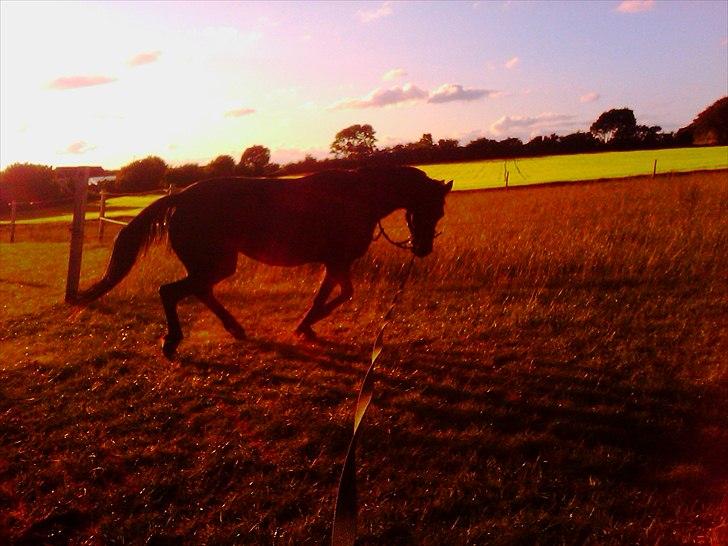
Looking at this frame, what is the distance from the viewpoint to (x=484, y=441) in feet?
13.5

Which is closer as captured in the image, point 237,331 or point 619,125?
point 237,331

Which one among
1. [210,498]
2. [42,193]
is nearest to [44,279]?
[210,498]

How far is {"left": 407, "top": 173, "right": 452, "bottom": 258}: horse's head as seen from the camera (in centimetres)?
617

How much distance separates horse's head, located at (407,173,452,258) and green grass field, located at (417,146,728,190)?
1681 cm

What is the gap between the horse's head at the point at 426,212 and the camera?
20.2 feet

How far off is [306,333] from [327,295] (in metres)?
0.45

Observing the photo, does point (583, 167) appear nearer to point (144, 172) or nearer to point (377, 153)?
point (144, 172)

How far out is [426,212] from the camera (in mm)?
6191

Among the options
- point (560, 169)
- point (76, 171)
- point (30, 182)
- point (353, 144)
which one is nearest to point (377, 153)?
point (353, 144)

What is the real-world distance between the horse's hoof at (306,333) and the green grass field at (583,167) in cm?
1693

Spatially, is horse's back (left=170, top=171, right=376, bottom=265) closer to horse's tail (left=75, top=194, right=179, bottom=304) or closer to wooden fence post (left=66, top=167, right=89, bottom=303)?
horse's tail (left=75, top=194, right=179, bottom=304)

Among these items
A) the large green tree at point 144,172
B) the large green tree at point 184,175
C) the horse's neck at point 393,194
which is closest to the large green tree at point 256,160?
the horse's neck at point 393,194

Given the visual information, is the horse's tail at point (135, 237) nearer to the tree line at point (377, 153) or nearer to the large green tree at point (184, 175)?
the tree line at point (377, 153)

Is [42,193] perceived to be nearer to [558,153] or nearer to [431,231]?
[558,153]
